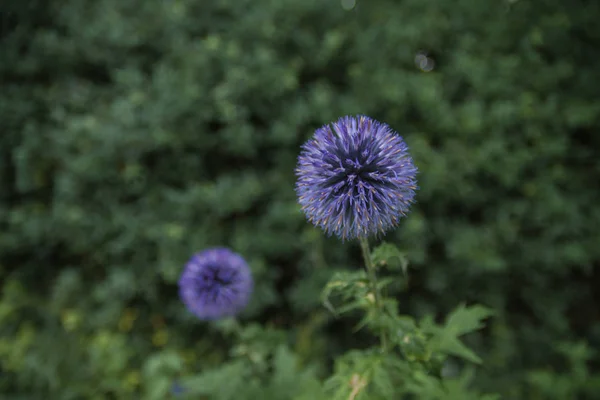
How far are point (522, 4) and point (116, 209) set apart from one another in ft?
9.12

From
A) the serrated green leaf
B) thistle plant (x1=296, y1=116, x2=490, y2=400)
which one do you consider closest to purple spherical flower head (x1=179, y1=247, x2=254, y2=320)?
thistle plant (x1=296, y1=116, x2=490, y2=400)

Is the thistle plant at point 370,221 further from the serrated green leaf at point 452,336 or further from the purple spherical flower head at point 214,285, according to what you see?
the purple spherical flower head at point 214,285

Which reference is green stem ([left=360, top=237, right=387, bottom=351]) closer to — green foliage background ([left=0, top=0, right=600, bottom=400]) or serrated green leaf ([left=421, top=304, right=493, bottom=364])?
serrated green leaf ([left=421, top=304, right=493, bottom=364])

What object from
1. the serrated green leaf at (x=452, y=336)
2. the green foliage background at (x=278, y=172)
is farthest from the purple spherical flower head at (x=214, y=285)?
the serrated green leaf at (x=452, y=336)

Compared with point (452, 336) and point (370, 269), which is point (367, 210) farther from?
point (452, 336)

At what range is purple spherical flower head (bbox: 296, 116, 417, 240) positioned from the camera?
1097 mm

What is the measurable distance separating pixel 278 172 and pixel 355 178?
1.70 m

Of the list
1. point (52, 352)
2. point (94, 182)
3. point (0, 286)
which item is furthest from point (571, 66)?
point (0, 286)

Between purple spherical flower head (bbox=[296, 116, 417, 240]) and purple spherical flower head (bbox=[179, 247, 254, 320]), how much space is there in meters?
0.89

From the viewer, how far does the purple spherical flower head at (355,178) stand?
3.60 feet

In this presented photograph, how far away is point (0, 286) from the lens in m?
3.20

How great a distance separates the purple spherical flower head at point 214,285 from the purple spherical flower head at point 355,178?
89 cm

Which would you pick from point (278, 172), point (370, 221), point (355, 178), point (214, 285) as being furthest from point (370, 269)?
point (278, 172)

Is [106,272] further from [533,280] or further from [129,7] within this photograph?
[533,280]
